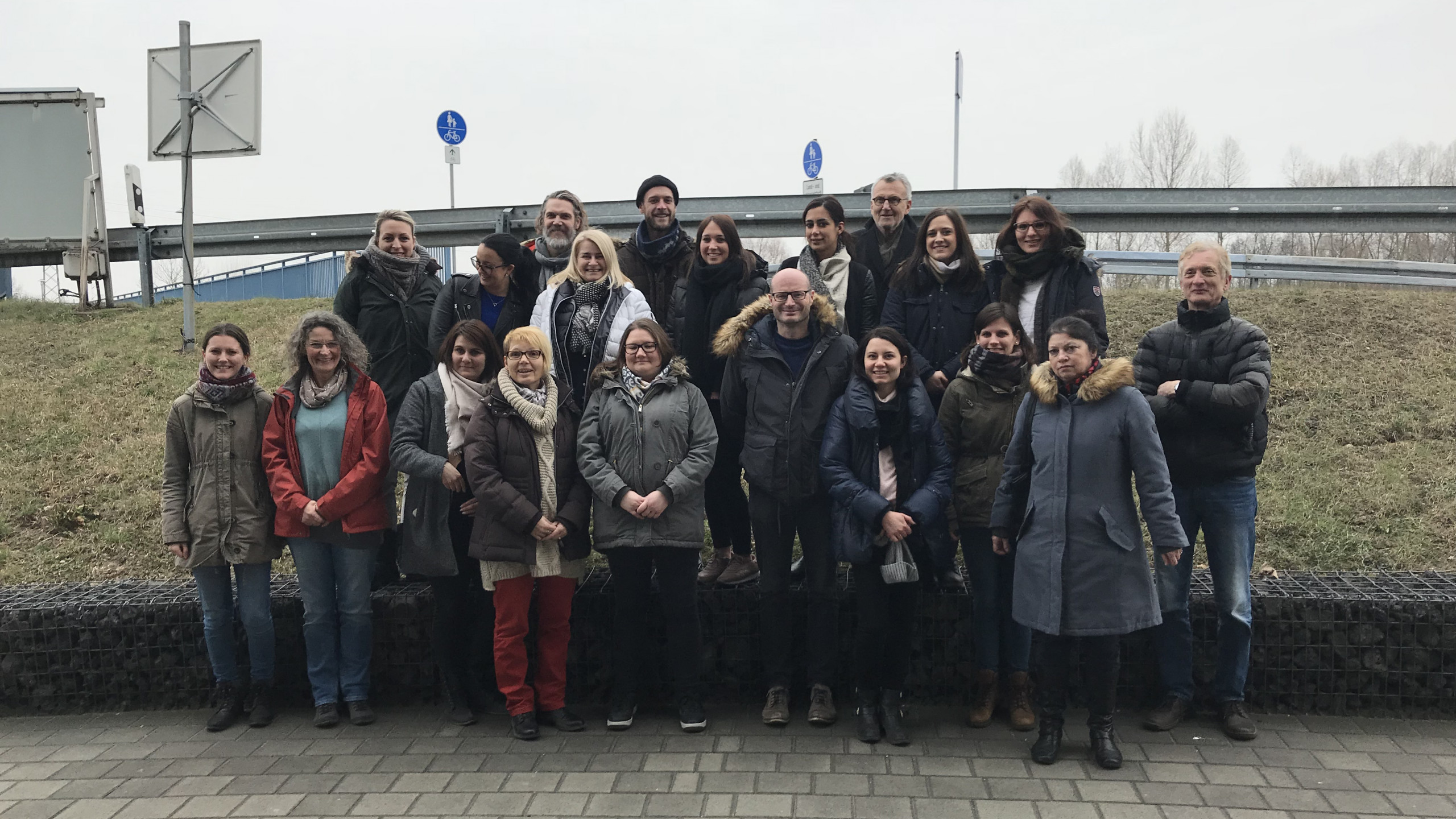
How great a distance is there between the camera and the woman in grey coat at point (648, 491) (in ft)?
Answer: 14.7

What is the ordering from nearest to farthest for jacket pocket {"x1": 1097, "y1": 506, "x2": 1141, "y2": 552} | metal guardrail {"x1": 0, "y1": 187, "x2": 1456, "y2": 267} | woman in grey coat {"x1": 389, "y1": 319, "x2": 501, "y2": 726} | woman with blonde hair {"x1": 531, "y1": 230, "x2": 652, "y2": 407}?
jacket pocket {"x1": 1097, "y1": 506, "x2": 1141, "y2": 552}
woman in grey coat {"x1": 389, "y1": 319, "x2": 501, "y2": 726}
woman with blonde hair {"x1": 531, "y1": 230, "x2": 652, "y2": 407}
metal guardrail {"x1": 0, "y1": 187, "x2": 1456, "y2": 267}

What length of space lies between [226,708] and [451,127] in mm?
10373

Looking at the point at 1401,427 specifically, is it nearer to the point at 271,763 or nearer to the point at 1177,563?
the point at 1177,563

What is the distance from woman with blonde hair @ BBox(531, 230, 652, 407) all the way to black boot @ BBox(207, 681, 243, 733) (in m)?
2.33

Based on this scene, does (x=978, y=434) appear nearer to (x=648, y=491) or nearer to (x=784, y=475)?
(x=784, y=475)

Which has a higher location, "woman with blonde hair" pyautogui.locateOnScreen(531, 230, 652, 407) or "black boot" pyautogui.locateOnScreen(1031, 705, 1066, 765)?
"woman with blonde hair" pyautogui.locateOnScreen(531, 230, 652, 407)

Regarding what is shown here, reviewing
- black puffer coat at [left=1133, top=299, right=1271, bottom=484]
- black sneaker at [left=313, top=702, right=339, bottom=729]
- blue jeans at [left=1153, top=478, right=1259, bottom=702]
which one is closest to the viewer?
black puffer coat at [left=1133, top=299, right=1271, bottom=484]

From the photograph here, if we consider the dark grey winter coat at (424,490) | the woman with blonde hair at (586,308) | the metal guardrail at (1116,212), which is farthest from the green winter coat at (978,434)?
the metal guardrail at (1116,212)

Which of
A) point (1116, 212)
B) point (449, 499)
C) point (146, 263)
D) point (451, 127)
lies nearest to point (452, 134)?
point (451, 127)

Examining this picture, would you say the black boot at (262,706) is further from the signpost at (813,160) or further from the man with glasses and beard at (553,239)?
the signpost at (813,160)

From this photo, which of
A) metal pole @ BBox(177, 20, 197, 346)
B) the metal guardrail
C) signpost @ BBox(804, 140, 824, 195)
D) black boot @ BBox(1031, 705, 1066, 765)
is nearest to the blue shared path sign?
signpost @ BBox(804, 140, 824, 195)

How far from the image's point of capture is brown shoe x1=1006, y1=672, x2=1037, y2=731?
452 cm

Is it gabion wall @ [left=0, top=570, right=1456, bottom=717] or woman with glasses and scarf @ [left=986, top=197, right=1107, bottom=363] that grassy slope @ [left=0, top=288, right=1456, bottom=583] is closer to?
gabion wall @ [left=0, top=570, right=1456, bottom=717]

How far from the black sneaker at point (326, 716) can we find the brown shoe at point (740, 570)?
209 cm
